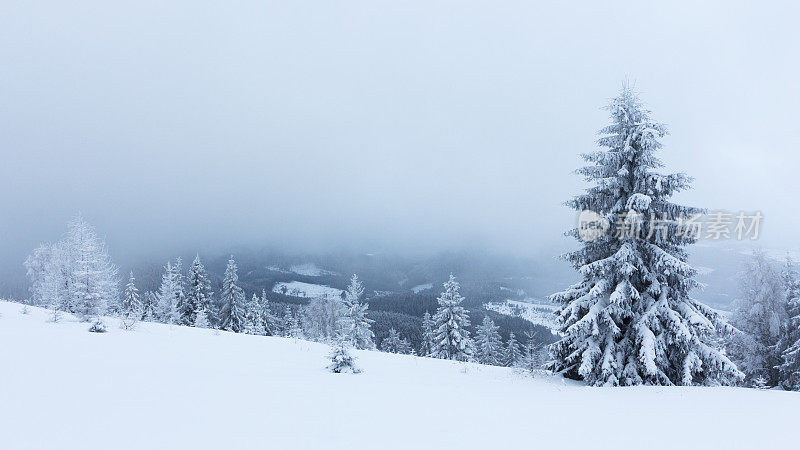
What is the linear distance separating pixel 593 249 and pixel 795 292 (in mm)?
20412

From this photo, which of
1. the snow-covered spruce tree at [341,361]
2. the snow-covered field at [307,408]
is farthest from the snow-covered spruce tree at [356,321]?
the snow-covered field at [307,408]

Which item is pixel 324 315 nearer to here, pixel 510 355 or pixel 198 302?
pixel 198 302

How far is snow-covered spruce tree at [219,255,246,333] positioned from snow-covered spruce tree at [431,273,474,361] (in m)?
21.6

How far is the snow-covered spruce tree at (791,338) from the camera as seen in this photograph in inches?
856

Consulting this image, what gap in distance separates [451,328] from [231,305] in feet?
80.8

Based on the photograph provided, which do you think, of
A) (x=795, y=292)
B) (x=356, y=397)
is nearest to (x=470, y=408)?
(x=356, y=397)

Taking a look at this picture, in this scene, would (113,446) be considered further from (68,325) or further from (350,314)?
(350,314)

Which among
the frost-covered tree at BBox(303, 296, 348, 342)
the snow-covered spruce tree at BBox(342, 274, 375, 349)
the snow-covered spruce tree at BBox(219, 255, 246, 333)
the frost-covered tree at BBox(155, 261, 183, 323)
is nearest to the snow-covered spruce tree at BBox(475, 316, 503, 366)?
the snow-covered spruce tree at BBox(342, 274, 375, 349)

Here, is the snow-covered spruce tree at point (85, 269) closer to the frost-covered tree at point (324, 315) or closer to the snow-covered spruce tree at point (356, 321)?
the snow-covered spruce tree at point (356, 321)

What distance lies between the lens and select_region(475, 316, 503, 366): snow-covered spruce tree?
46812 millimetres

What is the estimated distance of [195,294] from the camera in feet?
133

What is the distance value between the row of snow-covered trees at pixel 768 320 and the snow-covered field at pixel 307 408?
20165mm

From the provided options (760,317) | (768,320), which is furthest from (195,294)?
(768,320)

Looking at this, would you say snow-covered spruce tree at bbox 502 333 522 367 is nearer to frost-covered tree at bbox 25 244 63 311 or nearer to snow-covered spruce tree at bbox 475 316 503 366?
snow-covered spruce tree at bbox 475 316 503 366
